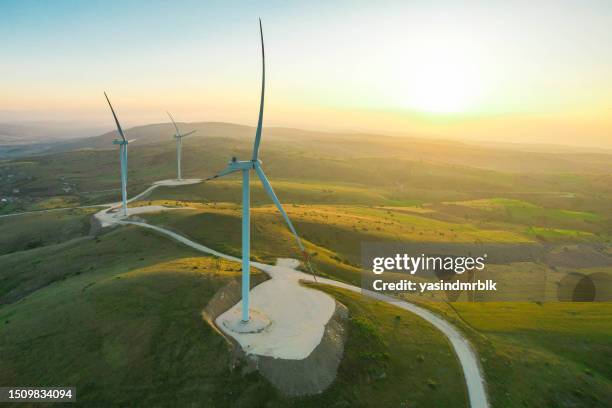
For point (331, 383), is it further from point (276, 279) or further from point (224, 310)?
point (276, 279)

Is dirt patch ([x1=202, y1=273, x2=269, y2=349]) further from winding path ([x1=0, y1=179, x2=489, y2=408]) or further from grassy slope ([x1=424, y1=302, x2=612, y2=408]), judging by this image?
grassy slope ([x1=424, y1=302, x2=612, y2=408])

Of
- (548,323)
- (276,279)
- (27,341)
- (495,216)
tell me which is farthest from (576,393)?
(495,216)

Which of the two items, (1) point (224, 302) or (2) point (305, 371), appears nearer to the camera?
(2) point (305, 371)

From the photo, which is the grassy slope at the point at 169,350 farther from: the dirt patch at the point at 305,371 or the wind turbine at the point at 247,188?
the wind turbine at the point at 247,188

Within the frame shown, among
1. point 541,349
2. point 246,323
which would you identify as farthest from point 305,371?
point 541,349

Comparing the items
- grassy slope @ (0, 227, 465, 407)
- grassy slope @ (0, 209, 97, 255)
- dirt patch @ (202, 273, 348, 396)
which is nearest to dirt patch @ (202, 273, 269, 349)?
dirt patch @ (202, 273, 348, 396)

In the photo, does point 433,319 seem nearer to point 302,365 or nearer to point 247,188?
point 302,365
